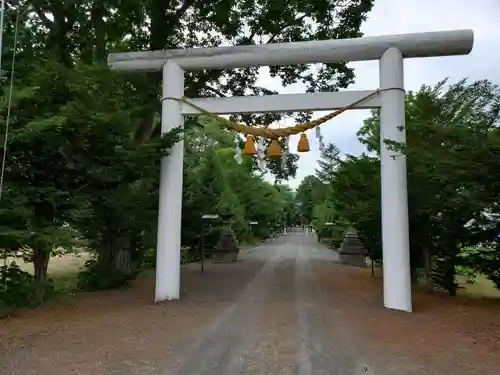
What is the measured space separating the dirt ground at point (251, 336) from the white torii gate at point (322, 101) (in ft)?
2.50

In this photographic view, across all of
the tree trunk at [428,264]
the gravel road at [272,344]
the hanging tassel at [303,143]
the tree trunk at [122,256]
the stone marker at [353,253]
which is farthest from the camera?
the stone marker at [353,253]

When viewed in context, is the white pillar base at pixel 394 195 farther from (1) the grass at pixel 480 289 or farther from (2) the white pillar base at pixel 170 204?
(1) the grass at pixel 480 289

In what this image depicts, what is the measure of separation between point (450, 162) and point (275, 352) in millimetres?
3329

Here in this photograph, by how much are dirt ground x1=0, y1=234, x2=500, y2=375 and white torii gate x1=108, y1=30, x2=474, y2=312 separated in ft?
2.50

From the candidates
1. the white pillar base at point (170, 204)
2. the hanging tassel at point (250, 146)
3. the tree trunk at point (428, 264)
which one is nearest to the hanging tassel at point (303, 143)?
the hanging tassel at point (250, 146)

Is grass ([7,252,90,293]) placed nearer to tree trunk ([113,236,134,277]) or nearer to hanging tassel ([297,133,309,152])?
tree trunk ([113,236,134,277])

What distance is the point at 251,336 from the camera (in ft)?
17.2

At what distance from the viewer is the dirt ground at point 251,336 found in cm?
413

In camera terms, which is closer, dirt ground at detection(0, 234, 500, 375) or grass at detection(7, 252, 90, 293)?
dirt ground at detection(0, 234, 500, 375)

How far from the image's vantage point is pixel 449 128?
5988 millimetres

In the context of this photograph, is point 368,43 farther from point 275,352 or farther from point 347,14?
point 275,352

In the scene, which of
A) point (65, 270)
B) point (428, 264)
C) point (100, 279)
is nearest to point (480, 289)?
point (428, 264)

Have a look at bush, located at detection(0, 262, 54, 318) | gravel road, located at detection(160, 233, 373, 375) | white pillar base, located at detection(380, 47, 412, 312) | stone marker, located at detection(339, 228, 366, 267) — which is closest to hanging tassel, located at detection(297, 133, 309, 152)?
white pillar base, located at detection(380, 47, 412, 312)

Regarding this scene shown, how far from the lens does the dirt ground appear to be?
413cm
